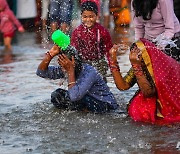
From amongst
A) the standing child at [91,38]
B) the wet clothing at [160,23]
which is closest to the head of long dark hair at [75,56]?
the wet clothing at [160,23]

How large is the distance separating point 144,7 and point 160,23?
0.99 feet

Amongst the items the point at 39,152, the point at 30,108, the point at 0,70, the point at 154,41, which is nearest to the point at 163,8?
the point at 154,41

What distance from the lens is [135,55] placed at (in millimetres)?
6574

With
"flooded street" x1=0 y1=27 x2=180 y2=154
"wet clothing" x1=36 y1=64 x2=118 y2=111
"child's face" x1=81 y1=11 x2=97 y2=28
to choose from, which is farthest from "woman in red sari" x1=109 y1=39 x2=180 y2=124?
"child's face" x1=81 y1=11 x2=97 y2=28

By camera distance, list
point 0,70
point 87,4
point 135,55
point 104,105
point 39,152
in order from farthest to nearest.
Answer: point 0,70, point 87,4, point 104,105, point 135,55, point 39,152

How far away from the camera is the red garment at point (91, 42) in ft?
26.7

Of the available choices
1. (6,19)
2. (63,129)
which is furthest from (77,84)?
(6,19)

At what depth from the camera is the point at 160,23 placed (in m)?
7.52

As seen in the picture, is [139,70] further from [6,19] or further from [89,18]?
[6,19]

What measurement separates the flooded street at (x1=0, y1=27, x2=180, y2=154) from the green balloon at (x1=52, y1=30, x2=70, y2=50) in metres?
0.69

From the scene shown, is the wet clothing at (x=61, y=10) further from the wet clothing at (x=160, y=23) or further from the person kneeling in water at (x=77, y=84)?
the person kneeling in water at (x=77, y=84)

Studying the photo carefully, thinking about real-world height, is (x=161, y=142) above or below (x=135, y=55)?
below

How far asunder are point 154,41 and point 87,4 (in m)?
1.11

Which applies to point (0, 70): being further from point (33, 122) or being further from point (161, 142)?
point (161, 142)
